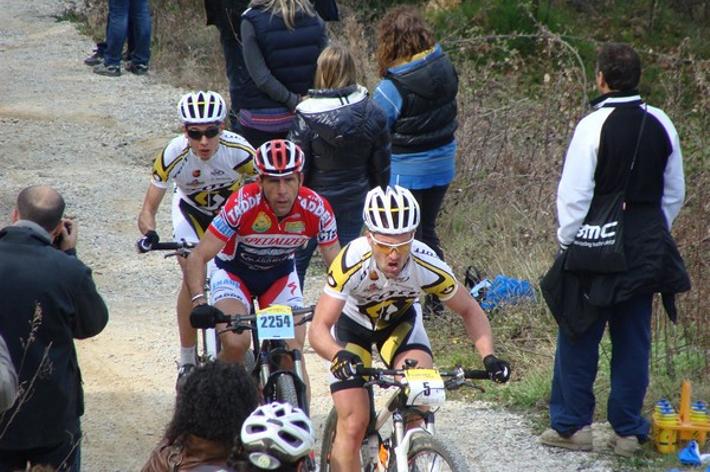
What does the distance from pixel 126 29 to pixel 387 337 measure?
34.2ft

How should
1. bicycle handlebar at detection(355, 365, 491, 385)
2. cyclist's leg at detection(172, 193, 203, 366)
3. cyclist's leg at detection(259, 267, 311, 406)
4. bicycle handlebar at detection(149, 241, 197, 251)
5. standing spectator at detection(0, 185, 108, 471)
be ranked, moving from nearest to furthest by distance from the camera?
1. standing spectator at detection(0, 185, 108, 471)
2. bicycle handlebar at detection(355, 365, 491, 385)
3. bicycle handlebar at detection(149, 241, 197, 251)
4. cyclist's leg at detection(259, 267, 311, 406)
5. cyclist's leg at detection(172, 193, 203, 366)

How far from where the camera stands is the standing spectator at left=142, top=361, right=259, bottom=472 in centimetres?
362

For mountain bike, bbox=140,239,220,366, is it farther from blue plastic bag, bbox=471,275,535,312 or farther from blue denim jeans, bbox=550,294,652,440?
Result: blue plastic bag, bbox=471,275,535,312

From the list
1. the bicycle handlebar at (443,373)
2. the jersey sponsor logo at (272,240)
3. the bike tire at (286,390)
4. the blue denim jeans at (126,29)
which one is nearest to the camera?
the bicycle handlebar at (443,373)

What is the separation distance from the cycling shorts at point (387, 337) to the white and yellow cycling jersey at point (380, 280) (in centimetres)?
11

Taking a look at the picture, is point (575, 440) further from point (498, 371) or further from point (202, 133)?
point (202, 133)

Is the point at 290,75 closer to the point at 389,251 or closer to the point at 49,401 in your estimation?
the point at 389,251

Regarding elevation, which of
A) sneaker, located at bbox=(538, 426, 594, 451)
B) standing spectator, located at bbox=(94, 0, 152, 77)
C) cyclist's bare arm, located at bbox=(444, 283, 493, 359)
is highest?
cyclist's bare arm, located at bbox=(444, 283, 493, 359)

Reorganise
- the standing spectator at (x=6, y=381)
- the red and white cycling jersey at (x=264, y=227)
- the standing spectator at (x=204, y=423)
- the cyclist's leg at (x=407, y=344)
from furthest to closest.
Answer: the red and white cycling jersey at (x=264, y=227), the cyclist's leg at (x=407, y=344), the standing spectator at (x=6, y=381), the standing spectator at (x=204, y=423)

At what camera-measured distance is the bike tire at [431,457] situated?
4.81m

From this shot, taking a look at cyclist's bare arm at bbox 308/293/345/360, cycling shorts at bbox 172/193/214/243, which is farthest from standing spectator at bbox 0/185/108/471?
cycling shorts at bbox 172/193/214/243

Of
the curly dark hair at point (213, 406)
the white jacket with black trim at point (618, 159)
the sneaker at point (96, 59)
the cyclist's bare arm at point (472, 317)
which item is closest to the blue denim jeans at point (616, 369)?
the white jacket with black trim at point (618, 159)

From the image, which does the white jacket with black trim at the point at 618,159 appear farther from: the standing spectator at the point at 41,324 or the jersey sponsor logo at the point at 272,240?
the standing spectator at the point at 41,324

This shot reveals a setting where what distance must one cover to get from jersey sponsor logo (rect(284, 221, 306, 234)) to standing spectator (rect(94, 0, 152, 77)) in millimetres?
9392
